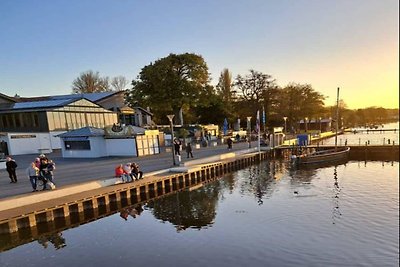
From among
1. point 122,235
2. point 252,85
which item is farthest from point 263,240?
point 252,85

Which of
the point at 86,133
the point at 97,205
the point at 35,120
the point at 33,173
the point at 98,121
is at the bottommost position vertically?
the point at 97,205

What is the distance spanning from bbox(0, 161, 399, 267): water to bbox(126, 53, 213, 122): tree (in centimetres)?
2953

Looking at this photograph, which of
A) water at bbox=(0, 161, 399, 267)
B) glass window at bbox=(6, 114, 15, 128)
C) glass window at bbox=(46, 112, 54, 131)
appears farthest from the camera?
glass window at bbox=(6, 114, 15, 128)

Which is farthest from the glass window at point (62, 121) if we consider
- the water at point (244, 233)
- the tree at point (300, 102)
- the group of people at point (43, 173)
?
the tree at point (300, 102)

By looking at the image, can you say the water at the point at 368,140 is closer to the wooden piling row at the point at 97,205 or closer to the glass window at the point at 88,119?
the wooden piling row at the point at 97,205


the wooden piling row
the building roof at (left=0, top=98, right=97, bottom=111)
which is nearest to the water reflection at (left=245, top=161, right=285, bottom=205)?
the wooden piling row

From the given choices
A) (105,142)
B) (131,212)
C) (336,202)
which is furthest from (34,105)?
(336,202)

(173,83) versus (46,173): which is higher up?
(173,83)

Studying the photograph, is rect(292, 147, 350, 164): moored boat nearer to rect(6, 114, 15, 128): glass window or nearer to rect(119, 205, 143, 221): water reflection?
rect(119, 205, 143, 221): water reflection

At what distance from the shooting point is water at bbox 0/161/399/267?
10094mm

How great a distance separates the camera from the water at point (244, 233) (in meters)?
10.1

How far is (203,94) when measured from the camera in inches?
1919

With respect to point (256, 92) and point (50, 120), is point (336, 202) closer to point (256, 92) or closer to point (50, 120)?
point (50, 120)

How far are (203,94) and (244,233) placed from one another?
37998 millimetres
